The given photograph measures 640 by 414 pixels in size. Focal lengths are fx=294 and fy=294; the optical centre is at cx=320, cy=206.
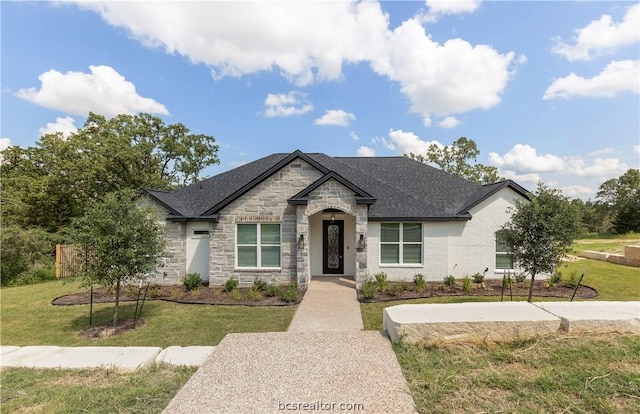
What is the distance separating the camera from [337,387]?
4.16m

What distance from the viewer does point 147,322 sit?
873 cm

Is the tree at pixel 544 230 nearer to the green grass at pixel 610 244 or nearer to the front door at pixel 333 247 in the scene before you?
the front door at pixel 333 247

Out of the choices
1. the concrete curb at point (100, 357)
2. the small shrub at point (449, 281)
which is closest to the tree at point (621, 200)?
the small shrub at point (449, 281)

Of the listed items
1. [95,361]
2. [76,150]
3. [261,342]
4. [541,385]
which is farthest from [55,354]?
[76,150]

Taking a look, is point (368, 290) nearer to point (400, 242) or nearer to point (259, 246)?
point (400, 242)

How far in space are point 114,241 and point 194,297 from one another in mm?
4222

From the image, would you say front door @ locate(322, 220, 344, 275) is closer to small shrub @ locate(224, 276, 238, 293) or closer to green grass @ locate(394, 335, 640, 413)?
small shrub @ locate(224, 276, 238, 293)

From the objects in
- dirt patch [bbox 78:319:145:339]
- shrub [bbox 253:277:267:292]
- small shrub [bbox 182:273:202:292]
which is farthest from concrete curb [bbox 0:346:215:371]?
small shrub [bbox 182:273:202:292]

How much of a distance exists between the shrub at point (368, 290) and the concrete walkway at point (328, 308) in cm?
38

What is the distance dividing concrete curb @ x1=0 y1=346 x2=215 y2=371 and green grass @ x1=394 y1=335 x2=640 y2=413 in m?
3.94

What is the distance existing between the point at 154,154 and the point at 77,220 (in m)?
25.3

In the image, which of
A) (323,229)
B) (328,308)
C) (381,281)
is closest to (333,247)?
(323,229)

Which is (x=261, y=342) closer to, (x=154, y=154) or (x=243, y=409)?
(x=243, y=409)

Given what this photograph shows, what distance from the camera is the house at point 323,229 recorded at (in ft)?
39.3
